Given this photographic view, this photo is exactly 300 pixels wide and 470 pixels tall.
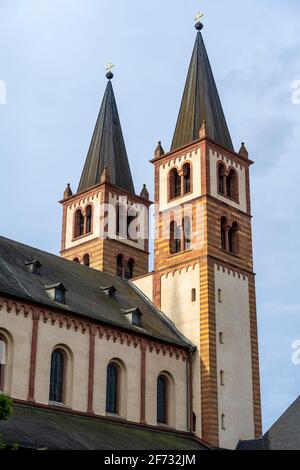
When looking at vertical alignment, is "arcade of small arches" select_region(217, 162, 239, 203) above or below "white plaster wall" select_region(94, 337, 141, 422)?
above

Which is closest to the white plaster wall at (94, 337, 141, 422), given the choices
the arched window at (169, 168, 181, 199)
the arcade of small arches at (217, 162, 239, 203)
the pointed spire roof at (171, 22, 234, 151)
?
the arched window at (169, 168, 181, 199)

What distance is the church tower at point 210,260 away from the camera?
165 ft

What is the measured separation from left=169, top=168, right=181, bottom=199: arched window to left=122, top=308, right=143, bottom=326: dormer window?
1171cm

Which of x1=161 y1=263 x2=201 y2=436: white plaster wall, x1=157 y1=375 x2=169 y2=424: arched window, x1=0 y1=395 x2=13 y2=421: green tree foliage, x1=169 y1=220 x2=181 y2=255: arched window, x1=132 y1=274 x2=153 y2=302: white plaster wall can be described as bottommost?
x1=0 y1=395 x2=13 y2=421: green tree foliage

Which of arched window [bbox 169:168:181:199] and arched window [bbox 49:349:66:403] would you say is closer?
arched window [bbox 49:349:66:403]

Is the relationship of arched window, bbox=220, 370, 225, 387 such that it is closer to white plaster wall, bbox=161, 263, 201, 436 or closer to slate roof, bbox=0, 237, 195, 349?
white plaster wall, bbox=161, 263, 201, 436

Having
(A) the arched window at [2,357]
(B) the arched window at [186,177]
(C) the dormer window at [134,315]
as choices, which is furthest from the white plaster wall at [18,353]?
(B) the arched window at [186,177]

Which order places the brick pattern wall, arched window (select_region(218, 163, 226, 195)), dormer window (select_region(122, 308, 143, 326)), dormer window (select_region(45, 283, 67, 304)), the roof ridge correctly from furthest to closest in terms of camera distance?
arched window (select_region(218, 163, 226, 195)) < the roof ridge < the brick pattern wall < dormer window (select_region(122, 308, 143, 326)) < dormer window (select_region(45, 283, 67, 304))

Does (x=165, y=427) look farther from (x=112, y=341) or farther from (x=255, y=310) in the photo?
(x=255, y=310)

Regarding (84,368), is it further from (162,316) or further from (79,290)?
(162,316)

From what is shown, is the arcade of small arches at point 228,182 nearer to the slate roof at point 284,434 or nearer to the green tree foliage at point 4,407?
the slate roof at point 284,434

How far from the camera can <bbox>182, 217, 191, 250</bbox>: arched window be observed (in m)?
55.1

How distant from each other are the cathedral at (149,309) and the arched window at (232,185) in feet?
0.49

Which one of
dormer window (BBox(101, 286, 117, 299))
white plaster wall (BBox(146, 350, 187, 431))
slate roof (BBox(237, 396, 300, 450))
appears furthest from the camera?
dormer window (BBox(101, 286, 117, 299))
